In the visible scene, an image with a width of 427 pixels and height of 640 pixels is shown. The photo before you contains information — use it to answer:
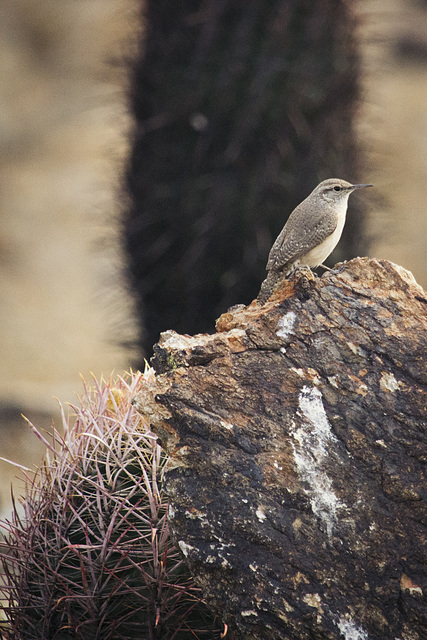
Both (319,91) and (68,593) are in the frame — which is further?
(319,91)

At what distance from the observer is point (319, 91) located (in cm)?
386

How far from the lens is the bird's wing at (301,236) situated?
7.69 ft

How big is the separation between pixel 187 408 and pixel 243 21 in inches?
107

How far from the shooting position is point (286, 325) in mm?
1844

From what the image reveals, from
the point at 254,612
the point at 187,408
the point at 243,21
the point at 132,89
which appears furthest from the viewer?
the point at 132,89

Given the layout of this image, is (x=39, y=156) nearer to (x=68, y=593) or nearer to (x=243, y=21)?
(x=243, y=21)

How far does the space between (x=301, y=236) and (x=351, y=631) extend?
1.26m

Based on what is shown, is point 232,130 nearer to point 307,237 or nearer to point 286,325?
point 307,237

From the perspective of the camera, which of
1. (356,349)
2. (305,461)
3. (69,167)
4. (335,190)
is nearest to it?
(305,461)

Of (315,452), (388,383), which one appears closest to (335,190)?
(388,383)

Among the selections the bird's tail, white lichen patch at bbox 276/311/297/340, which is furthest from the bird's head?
white lichen patch at bbox 276/311/297/340

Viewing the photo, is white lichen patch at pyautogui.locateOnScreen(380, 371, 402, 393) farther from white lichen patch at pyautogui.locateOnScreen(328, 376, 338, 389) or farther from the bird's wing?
the bird's wing

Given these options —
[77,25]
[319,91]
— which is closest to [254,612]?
[319,91]

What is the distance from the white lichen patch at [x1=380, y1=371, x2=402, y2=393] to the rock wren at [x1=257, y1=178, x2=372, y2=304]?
1.85 ft
